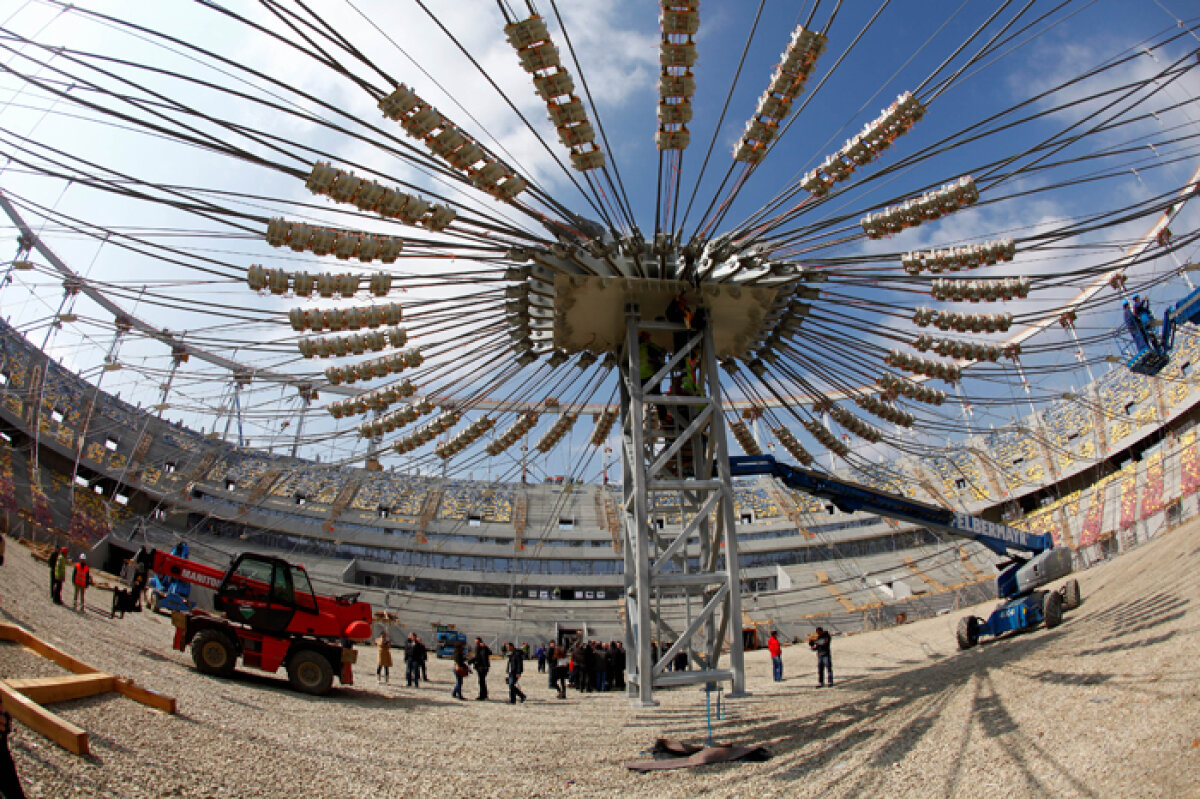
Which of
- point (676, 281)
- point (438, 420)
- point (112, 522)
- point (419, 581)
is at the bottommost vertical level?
point (419, 581)

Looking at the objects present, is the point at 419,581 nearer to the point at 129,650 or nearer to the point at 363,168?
the point at 129,650

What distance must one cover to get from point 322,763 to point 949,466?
4785 cm

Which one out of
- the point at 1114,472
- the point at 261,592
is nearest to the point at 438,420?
the point at 261,592

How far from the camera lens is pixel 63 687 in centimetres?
554

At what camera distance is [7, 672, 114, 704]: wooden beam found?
5.11 metres

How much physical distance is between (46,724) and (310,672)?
22.9 feet

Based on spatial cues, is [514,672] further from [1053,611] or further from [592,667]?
[1053,611]

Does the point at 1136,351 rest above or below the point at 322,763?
above

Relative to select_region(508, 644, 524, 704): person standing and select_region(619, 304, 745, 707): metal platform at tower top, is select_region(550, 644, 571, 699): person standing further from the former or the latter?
select_region(619, 304, 745, 707): metal platform at tower top

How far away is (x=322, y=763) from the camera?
571 centimetres

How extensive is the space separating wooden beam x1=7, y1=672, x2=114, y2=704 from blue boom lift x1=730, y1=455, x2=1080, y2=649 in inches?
423

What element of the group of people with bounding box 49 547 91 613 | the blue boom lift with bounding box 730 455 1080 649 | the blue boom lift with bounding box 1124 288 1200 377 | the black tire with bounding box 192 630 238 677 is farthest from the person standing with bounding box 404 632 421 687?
the blue boom lift with bounding box 1124 288 1200 377

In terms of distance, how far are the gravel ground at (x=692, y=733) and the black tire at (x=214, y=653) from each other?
13.1 inches

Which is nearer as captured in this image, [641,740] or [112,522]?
[641,740]
